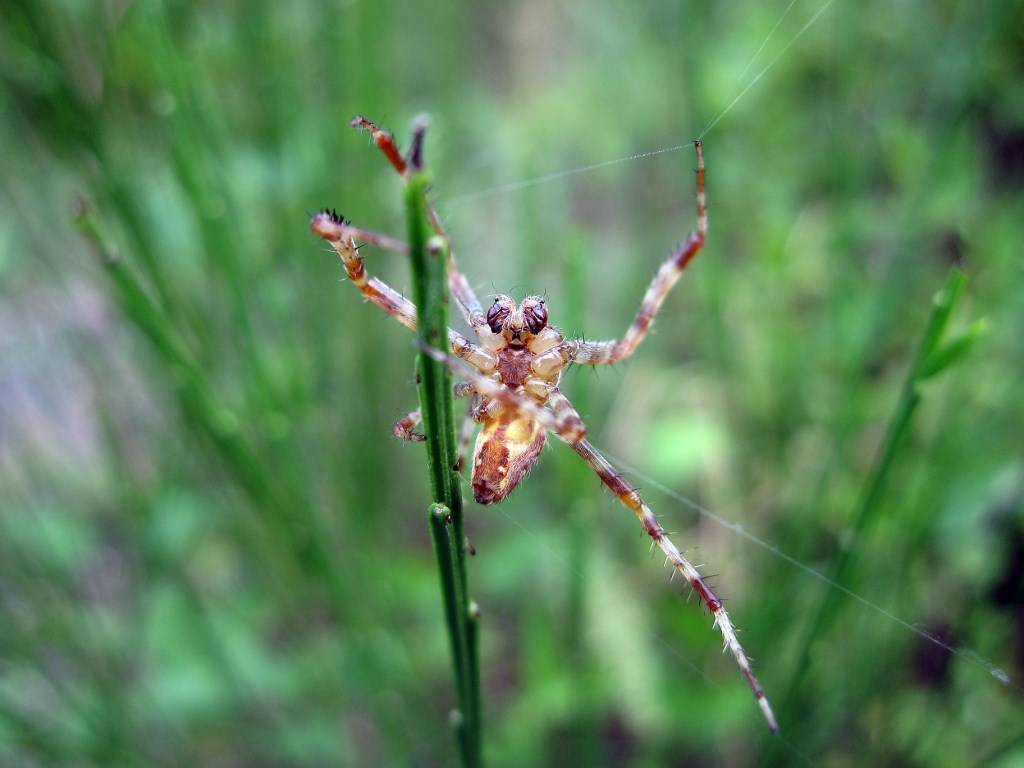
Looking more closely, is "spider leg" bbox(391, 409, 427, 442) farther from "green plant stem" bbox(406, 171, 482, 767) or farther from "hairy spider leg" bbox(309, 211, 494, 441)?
"green plant stem" bbox(406, 171, 482, 767)

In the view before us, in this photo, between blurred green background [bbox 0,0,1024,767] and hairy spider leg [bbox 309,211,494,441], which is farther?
blurred green background [bbox 0,0,1024,767]

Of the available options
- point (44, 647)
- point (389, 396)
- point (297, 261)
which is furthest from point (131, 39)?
point (44, 647)

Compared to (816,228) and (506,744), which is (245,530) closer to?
(506,744)

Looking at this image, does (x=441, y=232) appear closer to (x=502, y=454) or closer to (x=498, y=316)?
(x=498, y=316)

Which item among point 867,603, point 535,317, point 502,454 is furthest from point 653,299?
point 867,603

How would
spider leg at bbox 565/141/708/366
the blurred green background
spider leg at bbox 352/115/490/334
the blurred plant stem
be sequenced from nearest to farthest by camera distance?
the blurred plant stem < spider leg at bbox 352/115/490/334 < spider leg at bbox 565/141/708/366 < the blurred green background

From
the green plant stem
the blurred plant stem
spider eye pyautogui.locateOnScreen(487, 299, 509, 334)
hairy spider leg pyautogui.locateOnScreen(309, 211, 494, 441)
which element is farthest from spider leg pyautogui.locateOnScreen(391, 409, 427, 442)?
the blurred plant stem
